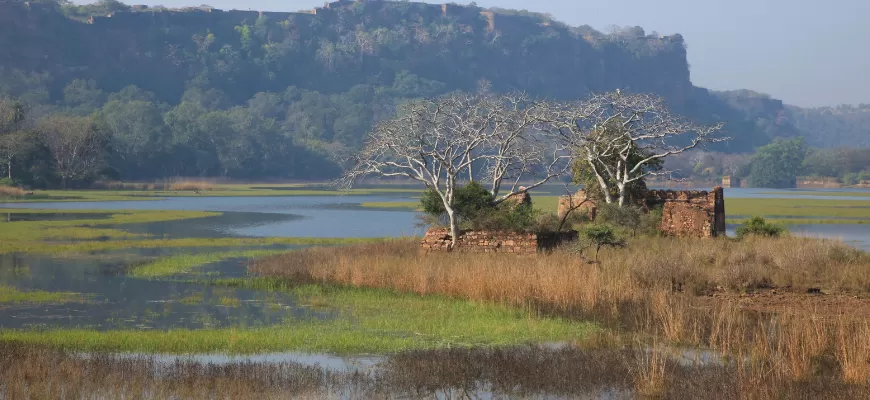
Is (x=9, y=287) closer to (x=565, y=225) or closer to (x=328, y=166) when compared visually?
(x=565, y=225)

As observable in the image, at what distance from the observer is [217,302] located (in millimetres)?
21172

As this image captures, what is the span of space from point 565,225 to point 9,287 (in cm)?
1826

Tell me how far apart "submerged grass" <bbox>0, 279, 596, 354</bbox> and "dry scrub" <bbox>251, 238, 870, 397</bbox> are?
3.30ft

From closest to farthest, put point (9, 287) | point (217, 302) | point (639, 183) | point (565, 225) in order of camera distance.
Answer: point (217, 302)
point (9, 287)
point (565, 225)
point (639, 183)

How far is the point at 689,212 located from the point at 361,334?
19577 millimetres

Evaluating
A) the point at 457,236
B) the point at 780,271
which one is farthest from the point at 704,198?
the point at 780,271

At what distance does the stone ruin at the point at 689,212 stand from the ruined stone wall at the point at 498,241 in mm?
2402

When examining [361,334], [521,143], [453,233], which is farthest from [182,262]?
[521,143]

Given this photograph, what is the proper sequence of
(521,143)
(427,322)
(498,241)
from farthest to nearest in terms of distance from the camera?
(521,143), (498,241), (427,322)

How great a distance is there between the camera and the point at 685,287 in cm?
2117

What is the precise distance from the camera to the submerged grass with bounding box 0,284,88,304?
824 inches

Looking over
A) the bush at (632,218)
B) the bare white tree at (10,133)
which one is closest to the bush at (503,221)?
the bush at (632,218)

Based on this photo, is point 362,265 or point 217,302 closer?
point 217,302

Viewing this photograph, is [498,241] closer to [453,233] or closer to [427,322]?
[453,233]
